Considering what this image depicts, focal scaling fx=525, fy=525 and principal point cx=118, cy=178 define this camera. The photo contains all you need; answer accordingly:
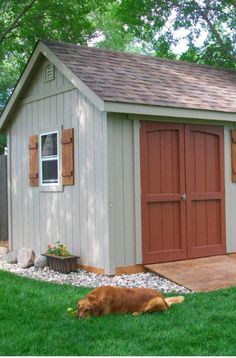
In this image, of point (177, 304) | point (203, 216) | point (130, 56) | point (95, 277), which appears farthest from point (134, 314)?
point (130, 56)

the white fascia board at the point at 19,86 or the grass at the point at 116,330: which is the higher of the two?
the white fascia board at the point at 19,86

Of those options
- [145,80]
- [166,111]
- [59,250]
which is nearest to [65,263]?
[59,250]

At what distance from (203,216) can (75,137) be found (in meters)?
2.56

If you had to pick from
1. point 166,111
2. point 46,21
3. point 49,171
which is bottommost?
point 49,171

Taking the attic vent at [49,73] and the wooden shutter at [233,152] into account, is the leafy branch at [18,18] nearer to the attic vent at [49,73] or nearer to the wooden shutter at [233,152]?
the attic vent at [49,73]

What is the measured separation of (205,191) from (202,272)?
5.53 feet

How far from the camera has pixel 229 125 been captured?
9.42 meters

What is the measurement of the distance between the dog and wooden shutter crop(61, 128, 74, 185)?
361cm

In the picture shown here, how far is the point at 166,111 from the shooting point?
8.23 m

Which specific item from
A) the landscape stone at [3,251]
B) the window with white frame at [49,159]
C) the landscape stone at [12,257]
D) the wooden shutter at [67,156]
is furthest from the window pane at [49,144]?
the landscape stone at [3,251]

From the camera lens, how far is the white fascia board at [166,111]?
769 centimetres

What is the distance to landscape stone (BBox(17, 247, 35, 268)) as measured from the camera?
9270 mm

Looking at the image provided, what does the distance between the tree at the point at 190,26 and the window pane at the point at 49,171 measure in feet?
26.7

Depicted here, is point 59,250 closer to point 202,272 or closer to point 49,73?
point 202,272
